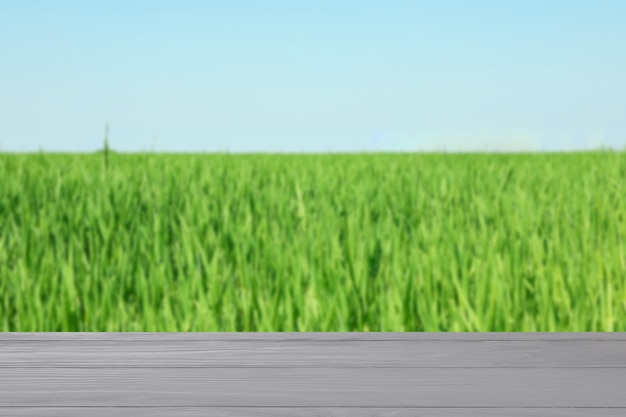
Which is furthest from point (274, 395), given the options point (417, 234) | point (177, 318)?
point (417, 234)

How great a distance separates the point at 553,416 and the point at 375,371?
0.32m

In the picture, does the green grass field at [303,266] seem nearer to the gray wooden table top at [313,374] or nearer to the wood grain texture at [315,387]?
the gray wooden table top at [313,374]

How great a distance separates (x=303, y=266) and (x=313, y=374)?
1615 millimetres

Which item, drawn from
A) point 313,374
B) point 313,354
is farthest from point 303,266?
point 313,374

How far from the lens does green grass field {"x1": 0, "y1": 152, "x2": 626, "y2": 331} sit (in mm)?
2666

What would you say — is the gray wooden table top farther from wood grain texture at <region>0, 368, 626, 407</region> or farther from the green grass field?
the green grass field

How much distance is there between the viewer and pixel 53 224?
3822 mm

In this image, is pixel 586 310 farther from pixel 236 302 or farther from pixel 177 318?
pixel 177 318

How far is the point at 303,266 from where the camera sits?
9.86ft

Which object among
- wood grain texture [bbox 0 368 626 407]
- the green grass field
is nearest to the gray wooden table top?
wood grain texture [bbox 0 368 626 407]

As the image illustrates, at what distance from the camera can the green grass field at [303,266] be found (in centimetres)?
Result: 267

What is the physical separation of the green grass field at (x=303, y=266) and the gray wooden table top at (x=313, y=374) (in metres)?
0.91

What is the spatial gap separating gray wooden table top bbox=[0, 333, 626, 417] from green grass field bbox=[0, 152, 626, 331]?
905mm

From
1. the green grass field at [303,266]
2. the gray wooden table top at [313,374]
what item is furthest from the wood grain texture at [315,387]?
the green grass field at [303,266]
